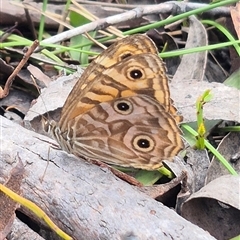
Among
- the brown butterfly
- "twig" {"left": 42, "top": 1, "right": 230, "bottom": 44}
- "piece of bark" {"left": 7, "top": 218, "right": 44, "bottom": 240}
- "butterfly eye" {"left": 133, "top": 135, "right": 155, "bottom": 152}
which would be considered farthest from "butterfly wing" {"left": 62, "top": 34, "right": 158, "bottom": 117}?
"twig" {"left": 42, "top": 1, "right": 230, "bottom": 44}

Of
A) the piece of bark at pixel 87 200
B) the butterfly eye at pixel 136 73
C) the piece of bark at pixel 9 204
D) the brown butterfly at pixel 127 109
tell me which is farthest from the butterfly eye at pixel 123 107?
the piece of bark at pixel 9 204

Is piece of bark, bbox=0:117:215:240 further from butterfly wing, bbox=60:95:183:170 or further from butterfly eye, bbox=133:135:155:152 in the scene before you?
butterfly eye, bbox=133:135:155:152

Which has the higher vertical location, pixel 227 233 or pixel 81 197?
pixel 81 197

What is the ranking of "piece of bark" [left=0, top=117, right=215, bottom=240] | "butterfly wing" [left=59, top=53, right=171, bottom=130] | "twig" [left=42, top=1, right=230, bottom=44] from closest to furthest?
1. "piece of bark" [left=0, top=117, right=215, bottom=240]
2. "butterfly wing" [left=59, top=53, right=171, bottom=130]
3. "twig" [left=42, top=1, right=230, bottom=44]

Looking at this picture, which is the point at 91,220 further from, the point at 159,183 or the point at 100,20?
the point at 100,20

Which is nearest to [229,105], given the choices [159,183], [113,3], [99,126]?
[159,183]

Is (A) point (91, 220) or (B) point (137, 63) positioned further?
(B) point (137, 63)

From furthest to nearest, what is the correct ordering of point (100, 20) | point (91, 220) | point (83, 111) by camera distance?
point (100, 20)
point (83, 111)
point (91, 220)

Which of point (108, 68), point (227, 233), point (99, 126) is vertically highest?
point (108, 68)
